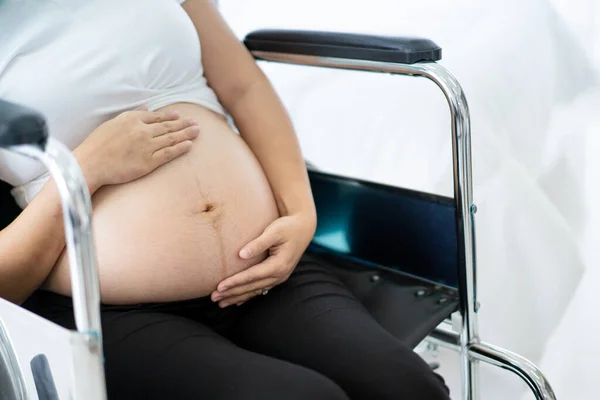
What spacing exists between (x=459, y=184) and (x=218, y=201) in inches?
13.8

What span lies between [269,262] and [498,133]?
983 mm

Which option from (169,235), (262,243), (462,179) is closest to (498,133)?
(462,179)

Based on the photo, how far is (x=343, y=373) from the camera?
0.88m

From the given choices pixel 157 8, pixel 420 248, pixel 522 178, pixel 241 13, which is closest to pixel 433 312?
pixel 420 248

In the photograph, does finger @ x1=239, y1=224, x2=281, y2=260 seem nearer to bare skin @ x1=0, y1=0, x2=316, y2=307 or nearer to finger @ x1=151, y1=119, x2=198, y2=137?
A: bare skin @ x1=0, y1=0, x2=316, y2=307

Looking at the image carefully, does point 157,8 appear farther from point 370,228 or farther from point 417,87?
point 417,87

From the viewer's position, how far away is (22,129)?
0.60m

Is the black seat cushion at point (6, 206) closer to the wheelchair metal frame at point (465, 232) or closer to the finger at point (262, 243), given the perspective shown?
the finger at point (262, 243)

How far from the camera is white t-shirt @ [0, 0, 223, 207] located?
0.96m

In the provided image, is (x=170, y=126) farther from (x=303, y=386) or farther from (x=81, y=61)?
(x=303, y=386)

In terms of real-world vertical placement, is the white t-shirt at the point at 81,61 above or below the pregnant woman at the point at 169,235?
above

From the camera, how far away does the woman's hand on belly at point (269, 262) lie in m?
0.96

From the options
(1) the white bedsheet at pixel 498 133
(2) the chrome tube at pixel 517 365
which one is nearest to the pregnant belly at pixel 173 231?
(2) the chrome tube at pixel 517 365

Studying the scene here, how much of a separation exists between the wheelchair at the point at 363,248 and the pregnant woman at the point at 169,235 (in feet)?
0.41
